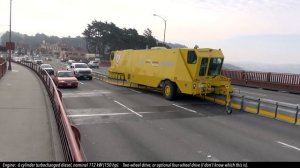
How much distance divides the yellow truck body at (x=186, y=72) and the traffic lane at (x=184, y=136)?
8.14ft

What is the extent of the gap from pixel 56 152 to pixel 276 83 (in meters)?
25.4

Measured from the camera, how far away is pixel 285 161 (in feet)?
33.0

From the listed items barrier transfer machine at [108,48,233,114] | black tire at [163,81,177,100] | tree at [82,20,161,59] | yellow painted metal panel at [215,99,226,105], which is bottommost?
yellow painted metal panel at [215,99,226,105]

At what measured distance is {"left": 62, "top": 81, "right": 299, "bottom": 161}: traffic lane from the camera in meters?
10.5

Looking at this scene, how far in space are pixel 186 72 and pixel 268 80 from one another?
1438 cm

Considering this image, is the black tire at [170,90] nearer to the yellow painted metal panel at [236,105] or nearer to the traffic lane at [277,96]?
the yellow painted metal panel at [236,105]

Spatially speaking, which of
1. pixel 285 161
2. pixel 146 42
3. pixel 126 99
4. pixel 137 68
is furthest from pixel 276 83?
pixel 146 42

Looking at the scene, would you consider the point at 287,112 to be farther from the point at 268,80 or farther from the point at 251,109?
the point at 268,80

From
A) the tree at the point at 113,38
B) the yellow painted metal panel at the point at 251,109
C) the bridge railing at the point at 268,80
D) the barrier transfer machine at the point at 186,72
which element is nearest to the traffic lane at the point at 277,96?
the bridge railing at the point at 268,80

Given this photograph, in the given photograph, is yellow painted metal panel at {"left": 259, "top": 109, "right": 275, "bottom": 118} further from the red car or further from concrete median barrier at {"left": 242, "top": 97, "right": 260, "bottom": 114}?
the red car

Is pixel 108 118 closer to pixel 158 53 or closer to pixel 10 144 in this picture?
pixel 10 144

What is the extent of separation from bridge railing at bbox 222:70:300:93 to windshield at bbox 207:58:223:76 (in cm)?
1040

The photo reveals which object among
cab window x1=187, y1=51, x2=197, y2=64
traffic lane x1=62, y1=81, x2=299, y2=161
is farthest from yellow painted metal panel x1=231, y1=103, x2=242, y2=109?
cab window x1=187, y1=51, x2=197, y2=64

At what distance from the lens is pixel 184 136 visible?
42.2 feet
